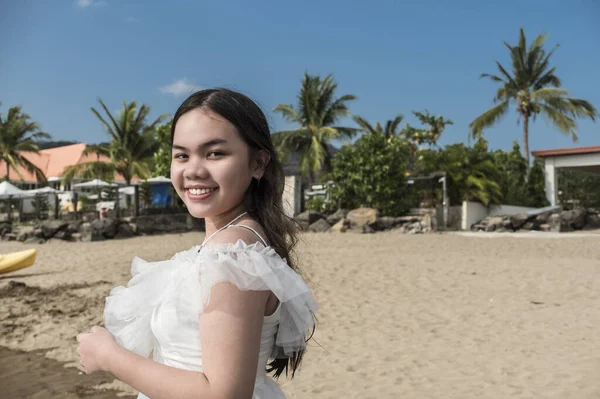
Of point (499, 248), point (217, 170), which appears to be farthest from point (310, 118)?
point (217, 170)

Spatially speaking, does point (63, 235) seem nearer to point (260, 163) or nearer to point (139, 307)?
point (139, 307)

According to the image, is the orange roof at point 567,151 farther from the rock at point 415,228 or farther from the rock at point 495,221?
the rock at point 415,228

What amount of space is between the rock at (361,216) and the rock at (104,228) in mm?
8147

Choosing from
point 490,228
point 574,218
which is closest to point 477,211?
point 490,228

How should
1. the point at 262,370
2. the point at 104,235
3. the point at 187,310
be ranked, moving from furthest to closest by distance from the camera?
the point at 104,235 < the point at 262,370 < the point at 187,310

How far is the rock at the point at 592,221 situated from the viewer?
1902cm

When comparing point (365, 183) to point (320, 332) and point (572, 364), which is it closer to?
point (320, 332)

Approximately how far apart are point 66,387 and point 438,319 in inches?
169

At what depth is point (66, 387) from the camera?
14.8ft

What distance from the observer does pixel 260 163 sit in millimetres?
1329

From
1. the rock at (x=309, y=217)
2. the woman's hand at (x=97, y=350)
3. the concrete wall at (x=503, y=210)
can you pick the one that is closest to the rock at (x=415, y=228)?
the rock at (x=309, y=217)

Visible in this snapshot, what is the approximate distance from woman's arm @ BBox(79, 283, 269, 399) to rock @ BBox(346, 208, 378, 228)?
16.7 metres

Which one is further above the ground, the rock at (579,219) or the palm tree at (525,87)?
the palm tree at (525,87)

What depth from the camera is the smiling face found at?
123 cm
